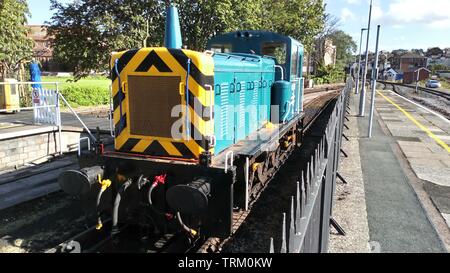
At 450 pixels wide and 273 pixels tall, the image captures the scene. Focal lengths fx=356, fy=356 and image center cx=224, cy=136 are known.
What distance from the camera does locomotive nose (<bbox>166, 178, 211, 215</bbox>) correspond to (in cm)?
427

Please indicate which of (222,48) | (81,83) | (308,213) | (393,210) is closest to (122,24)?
(222,48)

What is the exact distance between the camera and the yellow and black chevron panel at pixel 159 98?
4.99 metres

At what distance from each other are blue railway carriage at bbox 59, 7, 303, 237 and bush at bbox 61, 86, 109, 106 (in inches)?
623

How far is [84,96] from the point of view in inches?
808

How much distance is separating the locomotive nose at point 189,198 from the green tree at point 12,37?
41.0ft

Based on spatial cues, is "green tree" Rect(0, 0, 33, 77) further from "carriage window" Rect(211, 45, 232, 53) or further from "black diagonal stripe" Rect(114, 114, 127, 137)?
"black diagonal stripe" Rect(114, 114, 127, 137)

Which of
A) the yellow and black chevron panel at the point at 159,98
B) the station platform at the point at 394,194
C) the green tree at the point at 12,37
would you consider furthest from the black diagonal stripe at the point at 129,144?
the green tree at the point at 12,37

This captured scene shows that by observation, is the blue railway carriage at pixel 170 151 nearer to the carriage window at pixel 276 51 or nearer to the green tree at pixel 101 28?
the carriage window at pixel 276 51

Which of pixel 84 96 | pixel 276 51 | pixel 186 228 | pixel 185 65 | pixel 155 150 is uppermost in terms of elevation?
pixel 276 51

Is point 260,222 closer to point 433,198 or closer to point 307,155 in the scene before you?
point 433,198

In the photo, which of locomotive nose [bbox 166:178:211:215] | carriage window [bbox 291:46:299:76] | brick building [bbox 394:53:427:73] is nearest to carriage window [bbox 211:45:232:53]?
carriage window [bbox 291:46:299:76]

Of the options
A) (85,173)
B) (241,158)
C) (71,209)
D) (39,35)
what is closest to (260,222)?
(241,158)

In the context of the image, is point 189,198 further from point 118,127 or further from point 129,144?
point 118,127

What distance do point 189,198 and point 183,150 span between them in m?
1.09
